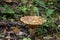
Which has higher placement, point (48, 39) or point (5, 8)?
point (5, 8)

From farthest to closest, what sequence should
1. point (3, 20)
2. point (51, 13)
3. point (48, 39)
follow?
point (51, 13), point (3, 20), point (48, 39)

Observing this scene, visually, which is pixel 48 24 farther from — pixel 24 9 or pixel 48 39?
pixel 24 9

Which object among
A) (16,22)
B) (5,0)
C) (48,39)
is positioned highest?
(5,0)

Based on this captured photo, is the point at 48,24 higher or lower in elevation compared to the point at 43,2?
lower

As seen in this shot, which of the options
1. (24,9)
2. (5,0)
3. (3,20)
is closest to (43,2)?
(24,9)

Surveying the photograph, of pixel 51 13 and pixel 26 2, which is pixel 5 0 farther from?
pixel 51 13

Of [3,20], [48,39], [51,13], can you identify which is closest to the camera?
Answer: [48,39]

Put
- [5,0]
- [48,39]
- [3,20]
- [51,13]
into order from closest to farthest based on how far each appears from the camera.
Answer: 1. [48,39]
2. [3,20]
3. [51,13]
4. [5,0]

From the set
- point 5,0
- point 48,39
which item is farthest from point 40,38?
point 5,0

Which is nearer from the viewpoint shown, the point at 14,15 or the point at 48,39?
the point at 48,39
